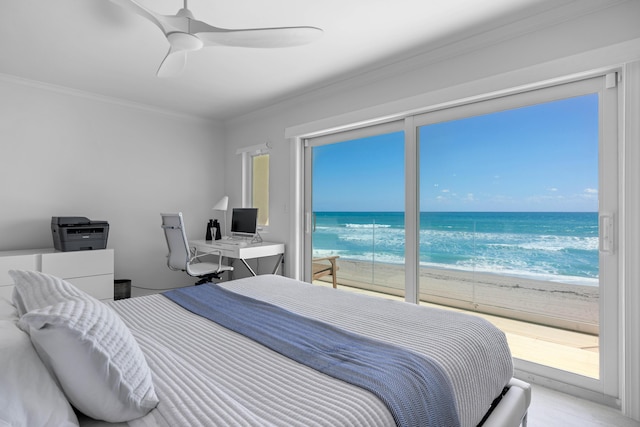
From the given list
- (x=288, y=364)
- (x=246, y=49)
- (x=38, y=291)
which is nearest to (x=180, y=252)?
(x=246, y=49)

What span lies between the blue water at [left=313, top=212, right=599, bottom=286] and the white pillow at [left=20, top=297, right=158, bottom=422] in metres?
2.52

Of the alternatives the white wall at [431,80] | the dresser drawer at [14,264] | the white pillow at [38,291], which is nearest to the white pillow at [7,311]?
the white pillow at [38,291]

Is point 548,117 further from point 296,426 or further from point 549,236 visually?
point 296,426

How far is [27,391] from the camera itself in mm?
766

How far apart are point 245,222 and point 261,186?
62cm

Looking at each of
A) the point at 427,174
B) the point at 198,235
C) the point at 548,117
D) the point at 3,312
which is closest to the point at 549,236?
the point at 548,117

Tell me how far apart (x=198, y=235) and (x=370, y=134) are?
2.83 m

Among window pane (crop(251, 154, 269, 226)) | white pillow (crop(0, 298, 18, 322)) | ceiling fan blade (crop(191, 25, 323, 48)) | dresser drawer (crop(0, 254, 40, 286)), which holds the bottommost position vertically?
dresser drawer (crop(0, 254, 40, 286))

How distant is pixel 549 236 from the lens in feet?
8.00

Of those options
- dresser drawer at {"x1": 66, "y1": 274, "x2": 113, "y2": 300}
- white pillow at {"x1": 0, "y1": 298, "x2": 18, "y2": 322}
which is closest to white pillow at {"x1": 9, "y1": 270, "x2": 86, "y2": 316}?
white pillow at {"x1": 0, "y1": 298, "x2": 18, "y2": 322}

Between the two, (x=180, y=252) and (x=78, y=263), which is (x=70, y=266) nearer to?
(x=78, y=263)

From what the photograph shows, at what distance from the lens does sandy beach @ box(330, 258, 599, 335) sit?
231cm

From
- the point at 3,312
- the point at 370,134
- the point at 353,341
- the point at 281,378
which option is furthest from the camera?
the point at 370,134

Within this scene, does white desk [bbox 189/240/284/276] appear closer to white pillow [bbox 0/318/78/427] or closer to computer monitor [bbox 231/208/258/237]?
computer monitor [bbox 231/208/258/237]
